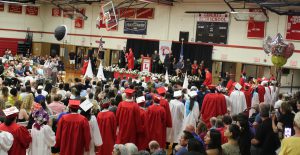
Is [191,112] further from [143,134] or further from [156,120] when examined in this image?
[143,134]

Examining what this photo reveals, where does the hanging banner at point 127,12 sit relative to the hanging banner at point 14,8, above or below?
below

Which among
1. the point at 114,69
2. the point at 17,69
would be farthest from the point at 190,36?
the point at 17,69

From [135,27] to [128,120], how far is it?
74.4 feet

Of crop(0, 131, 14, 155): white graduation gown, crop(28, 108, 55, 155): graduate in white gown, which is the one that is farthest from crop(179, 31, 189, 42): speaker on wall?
crop(0, 131, 14, 155): white graduation gown

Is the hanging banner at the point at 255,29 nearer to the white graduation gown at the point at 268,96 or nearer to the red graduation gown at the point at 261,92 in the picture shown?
the white graduation gown at the point at 268,96

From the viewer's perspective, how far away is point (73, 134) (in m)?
7.46

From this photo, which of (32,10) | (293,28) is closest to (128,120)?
(293,28)

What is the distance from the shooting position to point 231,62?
26.2m

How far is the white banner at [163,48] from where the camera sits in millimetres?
28944

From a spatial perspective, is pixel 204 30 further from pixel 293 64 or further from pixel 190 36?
pixel 293 64

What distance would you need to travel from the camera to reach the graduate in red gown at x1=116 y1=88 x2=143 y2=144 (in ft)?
29.4

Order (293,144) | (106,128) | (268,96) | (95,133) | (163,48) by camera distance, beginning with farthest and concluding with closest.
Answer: (163,48)
(268,96)
(106,128)
(95,133)
(293,144)

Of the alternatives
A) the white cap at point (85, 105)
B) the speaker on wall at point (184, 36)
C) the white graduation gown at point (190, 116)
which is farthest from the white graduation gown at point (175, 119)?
the speaker on wall at point (184, 36)

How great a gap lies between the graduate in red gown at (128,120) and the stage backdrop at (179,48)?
60.2 ft
